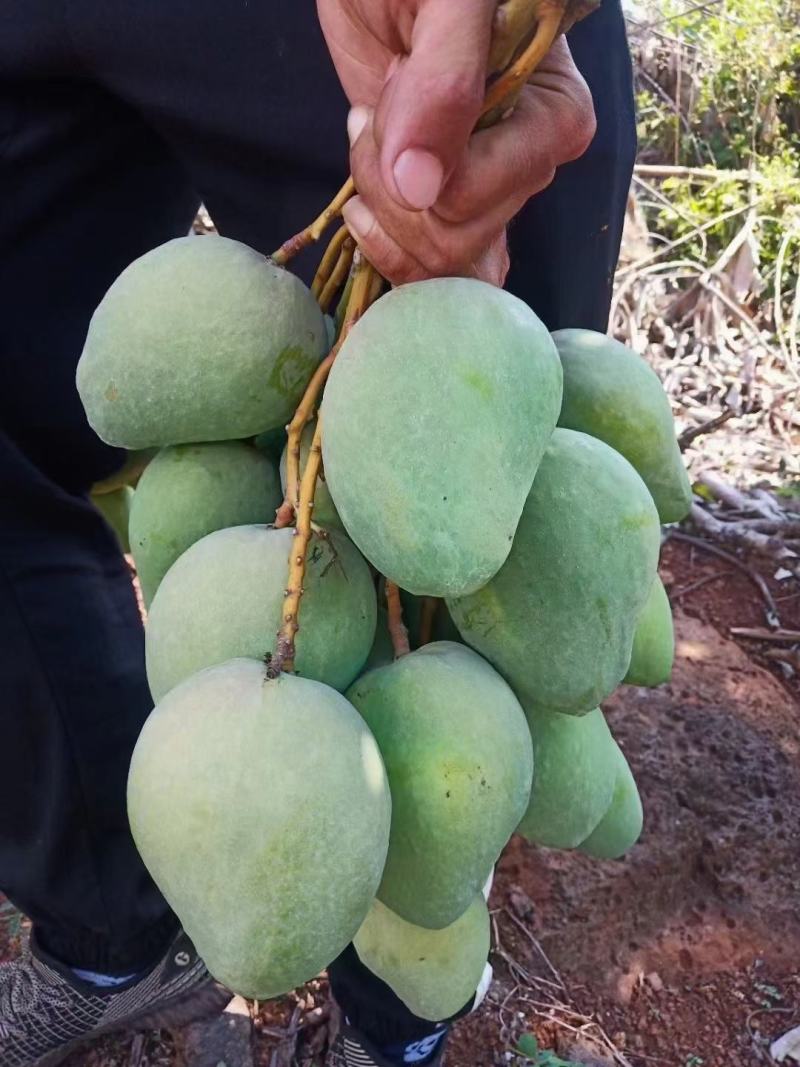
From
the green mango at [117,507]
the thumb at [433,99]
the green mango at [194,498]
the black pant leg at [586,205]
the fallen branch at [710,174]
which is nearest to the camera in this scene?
the thumb at [433,99]

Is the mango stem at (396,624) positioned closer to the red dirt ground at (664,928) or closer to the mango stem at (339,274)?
the mango stem at (339,274)

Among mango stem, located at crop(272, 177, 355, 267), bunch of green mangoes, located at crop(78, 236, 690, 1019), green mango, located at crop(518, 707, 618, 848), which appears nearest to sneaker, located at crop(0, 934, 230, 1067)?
bunch of green mangoes, located at crop(78, 236, 690, 1019)

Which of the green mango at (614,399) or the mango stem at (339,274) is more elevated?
the mango stem at (339,274)

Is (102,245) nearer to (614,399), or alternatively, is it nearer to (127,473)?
(127,473)

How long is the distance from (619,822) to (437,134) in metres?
0.85

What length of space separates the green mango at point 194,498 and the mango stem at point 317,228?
0.20 metres

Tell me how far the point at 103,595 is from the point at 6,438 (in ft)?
1.13

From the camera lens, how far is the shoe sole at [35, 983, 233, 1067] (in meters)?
1.89

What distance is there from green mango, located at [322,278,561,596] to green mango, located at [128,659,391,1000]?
140mm

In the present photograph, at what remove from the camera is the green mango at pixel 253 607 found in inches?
30.8

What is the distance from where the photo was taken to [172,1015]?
6.25ft

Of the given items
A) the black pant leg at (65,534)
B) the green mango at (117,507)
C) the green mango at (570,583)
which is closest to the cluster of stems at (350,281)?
the green mango at (570,583)

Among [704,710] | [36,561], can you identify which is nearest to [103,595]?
[36,561]

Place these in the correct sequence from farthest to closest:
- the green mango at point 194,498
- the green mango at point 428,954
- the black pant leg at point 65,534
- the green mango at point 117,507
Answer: the green mango at point 117,507 → the black pant leg at point 65,534 → the green mango at point 428,954 → the green mango at point 194,498
